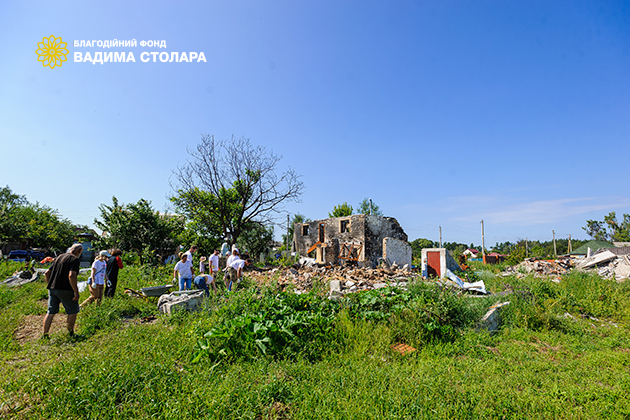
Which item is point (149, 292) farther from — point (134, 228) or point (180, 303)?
point (134, 228)

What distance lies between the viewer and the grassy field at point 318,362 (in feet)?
9.75

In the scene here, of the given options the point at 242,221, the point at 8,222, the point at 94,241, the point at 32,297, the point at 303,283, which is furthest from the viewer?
the point at 8,222

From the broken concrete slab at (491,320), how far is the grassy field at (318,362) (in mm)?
127

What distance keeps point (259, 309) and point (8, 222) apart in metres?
29.0

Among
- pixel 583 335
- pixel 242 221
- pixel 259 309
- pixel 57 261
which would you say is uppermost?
pixel 242 221

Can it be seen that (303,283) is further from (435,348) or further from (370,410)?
(370,410)

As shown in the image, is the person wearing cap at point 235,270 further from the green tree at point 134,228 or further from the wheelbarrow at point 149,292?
the green tree at point 134,228

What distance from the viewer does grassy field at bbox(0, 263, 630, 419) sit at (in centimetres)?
297

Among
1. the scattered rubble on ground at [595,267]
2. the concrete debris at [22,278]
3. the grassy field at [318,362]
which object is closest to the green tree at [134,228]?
the concrete debris at [22,278]

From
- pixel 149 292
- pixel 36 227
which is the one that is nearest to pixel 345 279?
pixel 149 292

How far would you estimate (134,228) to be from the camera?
15492 millimetres

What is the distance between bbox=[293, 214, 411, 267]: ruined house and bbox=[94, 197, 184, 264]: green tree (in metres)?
9.39

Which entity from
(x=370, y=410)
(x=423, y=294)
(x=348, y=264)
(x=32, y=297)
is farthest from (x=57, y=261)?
(x=348, y=264)

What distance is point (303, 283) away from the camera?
12.5 meters
